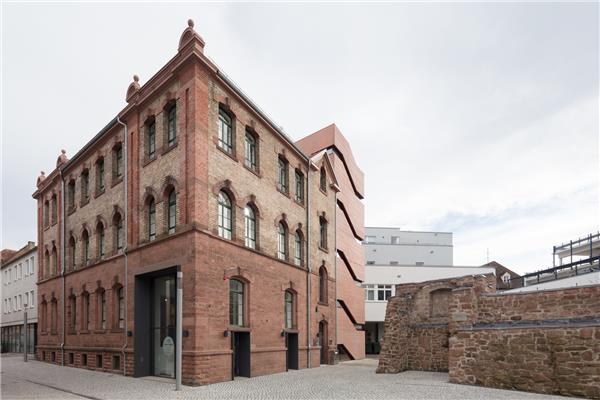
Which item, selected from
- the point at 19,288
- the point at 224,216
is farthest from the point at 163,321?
the point at 19,288

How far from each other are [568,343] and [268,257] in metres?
11.8

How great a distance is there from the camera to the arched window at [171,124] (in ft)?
61.0

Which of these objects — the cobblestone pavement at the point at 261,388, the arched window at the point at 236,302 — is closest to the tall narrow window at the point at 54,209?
the cobblestone pavement at the point at 261,388

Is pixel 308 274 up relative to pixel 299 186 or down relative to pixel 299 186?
down

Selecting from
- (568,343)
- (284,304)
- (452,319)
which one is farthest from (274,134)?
(568,343)

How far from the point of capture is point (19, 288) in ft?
138

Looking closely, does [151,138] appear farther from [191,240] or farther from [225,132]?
[191,240]

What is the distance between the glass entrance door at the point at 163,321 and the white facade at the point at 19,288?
75.5ft

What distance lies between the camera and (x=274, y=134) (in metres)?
23.1

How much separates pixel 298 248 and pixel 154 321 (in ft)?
29.1

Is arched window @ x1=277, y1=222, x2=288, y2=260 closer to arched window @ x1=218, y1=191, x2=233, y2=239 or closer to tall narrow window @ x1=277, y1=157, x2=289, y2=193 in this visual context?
tall narrow window @ x1=277, y1=157, x2=289, y2=193

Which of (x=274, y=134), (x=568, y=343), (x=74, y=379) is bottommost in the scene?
(x=74, y=379)

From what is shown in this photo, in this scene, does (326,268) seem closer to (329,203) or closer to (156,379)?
(329,203)

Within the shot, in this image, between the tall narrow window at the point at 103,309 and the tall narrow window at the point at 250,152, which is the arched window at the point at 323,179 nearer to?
the tall narrow window at the point at 250,152
